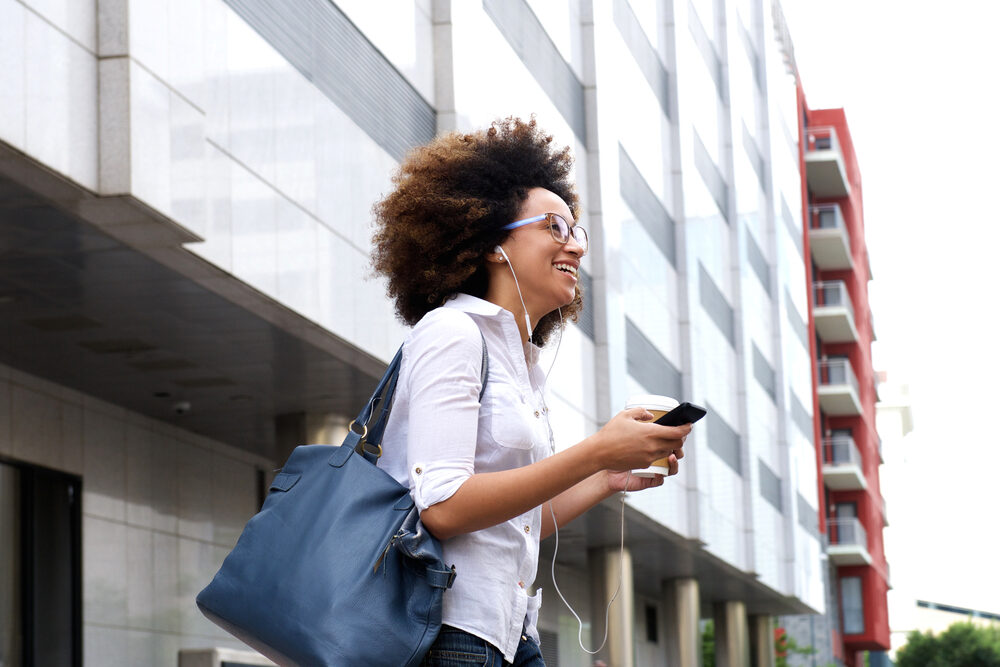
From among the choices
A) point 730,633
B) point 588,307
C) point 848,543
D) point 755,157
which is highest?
point 755,157

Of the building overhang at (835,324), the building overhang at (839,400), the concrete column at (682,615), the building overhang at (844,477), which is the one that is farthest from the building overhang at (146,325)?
the building overhang at (835,324)

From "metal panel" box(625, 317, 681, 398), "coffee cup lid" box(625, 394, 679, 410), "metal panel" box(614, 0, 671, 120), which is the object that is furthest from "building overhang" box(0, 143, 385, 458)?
"metal panel" box(614, 0, 671, 120)

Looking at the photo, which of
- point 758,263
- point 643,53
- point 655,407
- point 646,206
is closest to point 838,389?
point 758,263

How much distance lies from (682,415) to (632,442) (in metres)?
0.11

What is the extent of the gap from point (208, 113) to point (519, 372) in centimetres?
691

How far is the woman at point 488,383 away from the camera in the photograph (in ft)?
8.82

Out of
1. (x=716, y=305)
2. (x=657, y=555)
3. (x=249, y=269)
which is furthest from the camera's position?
(x=716, y=305)

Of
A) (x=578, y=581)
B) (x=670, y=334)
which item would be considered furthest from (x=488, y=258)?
(x=578, y=581)

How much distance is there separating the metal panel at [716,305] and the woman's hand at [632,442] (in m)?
26.1

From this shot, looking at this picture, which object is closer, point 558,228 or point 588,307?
point 558,228

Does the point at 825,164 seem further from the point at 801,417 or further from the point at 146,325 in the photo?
the point at 146,325

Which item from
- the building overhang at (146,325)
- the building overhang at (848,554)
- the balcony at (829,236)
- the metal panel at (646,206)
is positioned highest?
the balcony at (829,236)

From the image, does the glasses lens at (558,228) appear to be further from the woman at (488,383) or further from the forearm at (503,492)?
the forearm at (503,492)

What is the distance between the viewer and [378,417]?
2883 mm
